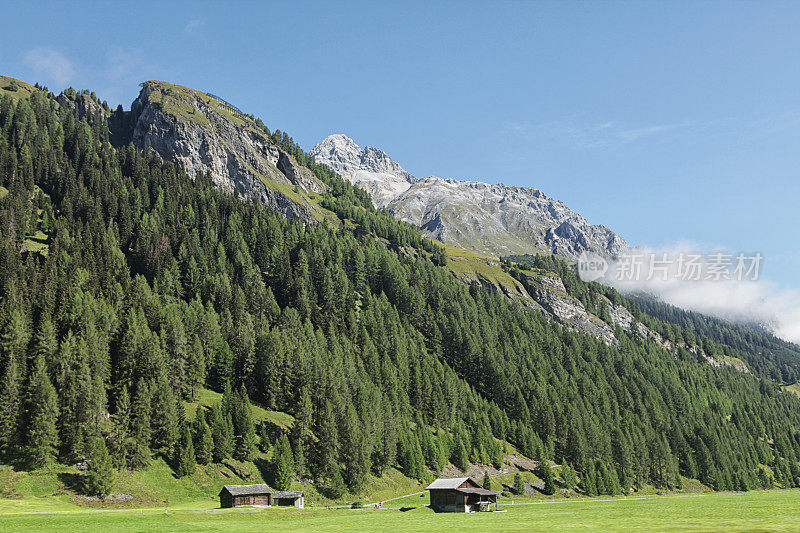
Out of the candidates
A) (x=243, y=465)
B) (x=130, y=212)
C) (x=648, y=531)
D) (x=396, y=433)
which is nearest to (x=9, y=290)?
(x=243, y=465)

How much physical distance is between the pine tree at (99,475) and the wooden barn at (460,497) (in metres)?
52.6

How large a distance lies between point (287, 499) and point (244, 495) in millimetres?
8244

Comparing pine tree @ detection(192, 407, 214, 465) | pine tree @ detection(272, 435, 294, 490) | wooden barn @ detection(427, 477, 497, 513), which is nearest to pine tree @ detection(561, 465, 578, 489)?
wooden barn @ detection(427, 477, 497, 513)

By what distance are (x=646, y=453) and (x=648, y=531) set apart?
148134 millimetres

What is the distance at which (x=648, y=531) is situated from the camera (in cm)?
3775

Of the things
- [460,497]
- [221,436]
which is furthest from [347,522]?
[221,436]

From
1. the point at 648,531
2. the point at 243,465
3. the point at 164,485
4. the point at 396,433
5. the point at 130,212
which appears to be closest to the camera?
the point at 648,531

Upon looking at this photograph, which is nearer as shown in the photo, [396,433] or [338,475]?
[338,475]

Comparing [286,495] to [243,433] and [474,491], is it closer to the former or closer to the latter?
[243,433]

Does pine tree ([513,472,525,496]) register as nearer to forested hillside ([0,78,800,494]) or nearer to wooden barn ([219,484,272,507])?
forested hillside ([0,78,800,494])

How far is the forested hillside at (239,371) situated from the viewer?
92.9 metres

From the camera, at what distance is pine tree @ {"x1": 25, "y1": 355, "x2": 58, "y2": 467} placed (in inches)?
3147

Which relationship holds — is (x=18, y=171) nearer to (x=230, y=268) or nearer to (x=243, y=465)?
(x=230, y=268)

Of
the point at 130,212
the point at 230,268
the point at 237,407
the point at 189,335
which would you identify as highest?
the point at 130,212
